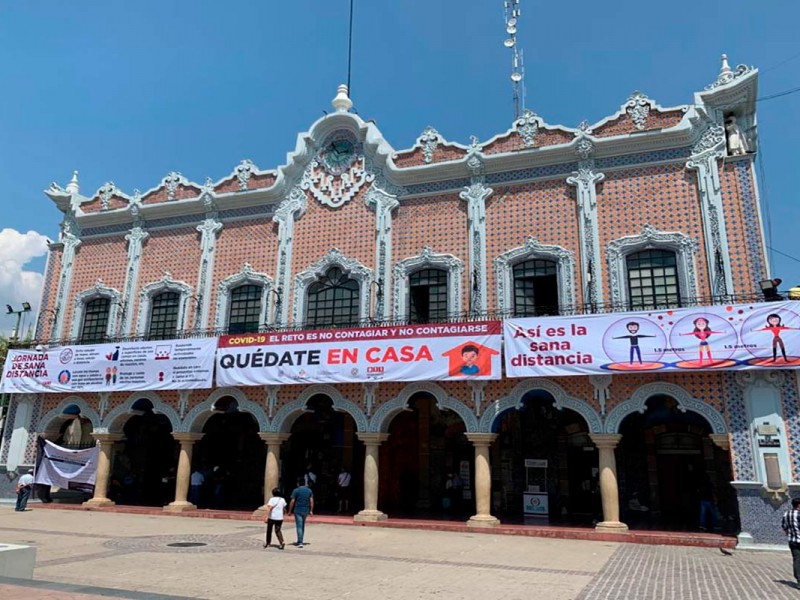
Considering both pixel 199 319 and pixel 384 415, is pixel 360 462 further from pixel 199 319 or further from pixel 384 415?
pixel 199 319

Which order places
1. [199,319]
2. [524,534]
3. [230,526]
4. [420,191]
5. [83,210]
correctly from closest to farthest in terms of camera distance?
[524,534] → [230,526] → [420,191] → [199,319] → [83,210]

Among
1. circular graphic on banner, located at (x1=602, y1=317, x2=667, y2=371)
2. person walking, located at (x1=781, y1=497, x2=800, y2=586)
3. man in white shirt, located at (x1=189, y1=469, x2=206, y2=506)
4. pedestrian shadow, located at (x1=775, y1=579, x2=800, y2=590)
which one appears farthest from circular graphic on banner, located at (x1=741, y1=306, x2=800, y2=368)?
man in white shirt, located at (x1=189, y1=469, x2=206, y2=506)

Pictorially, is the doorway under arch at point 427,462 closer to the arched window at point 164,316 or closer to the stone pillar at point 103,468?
the arched window at point 164,316

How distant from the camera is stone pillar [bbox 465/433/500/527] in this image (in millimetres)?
16312

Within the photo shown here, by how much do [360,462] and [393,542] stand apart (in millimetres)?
7843

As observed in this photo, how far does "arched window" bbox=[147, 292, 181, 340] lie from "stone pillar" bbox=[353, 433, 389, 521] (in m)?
8.03

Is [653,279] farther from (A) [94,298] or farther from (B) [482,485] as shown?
(A) [94,298]

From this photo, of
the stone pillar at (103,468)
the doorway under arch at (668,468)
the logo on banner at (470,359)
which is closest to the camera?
the logo on banner at (470,359)

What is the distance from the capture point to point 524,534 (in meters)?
15.7

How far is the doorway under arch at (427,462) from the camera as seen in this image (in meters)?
20.8

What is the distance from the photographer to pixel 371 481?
17828mm

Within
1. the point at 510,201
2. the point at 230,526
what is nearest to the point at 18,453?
the point at 230,526

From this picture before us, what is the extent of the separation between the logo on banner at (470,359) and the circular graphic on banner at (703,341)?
4.33 metres

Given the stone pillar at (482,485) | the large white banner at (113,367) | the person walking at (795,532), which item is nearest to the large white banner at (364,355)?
the large white banner at (113,367)
